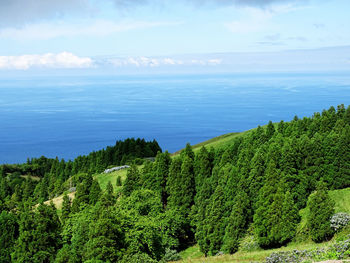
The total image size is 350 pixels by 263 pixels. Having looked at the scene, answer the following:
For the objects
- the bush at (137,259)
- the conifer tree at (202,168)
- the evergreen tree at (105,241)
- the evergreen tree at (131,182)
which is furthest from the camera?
the evergreen tree at (131,182)

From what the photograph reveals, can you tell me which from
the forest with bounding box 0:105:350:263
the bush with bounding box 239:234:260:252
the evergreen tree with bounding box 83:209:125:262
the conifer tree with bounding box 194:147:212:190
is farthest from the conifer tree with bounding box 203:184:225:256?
the evergreen tree with bounding box 83:209:125:262

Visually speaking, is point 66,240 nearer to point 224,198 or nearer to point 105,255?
point 105,255

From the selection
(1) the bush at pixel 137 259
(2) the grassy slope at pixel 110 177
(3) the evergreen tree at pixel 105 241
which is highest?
(2) the grassy slope at pixel 110 177

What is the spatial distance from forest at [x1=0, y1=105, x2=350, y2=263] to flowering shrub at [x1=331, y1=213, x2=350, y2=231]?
674mm

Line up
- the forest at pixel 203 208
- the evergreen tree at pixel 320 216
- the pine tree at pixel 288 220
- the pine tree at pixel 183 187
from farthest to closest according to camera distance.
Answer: the pine tree at pixel 183 187, the pine tree at pixel 288 220, the forest at pixel 203 208, the evergreen tree at pixel 320 216

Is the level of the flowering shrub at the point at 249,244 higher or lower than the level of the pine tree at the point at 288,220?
lower

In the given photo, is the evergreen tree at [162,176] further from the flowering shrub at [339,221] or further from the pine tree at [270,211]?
the flowering shrub at [339,221]

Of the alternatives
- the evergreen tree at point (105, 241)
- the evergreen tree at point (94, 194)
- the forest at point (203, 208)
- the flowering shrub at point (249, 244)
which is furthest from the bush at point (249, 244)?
the evergreen tree at point (94, 194)

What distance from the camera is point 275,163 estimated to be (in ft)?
163

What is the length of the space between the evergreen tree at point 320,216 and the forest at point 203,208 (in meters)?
0.11

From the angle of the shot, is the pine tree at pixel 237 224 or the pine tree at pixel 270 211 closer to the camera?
the pine tree at pixel 270 211

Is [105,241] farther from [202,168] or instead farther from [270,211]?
[202,168]

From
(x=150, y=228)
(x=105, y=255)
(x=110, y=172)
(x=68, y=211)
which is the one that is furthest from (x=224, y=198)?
(x=110, y=172)

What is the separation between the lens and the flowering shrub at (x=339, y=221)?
3841cm
